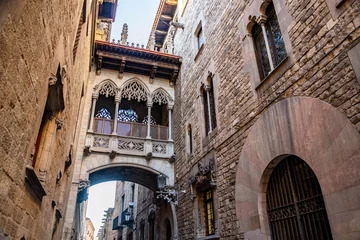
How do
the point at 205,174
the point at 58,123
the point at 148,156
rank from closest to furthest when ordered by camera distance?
the point at 58,123
the point at 205,174
the point at 148,156

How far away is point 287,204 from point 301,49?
2512 millimetres

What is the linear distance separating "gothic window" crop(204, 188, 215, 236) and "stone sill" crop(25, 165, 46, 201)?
4834 millimetres

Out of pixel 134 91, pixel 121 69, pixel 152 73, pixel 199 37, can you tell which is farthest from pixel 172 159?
pixel 199 37

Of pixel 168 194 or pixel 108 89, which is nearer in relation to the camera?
pixel 168 194

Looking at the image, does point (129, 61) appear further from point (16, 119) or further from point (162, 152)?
point (16, 119)

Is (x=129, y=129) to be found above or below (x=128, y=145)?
above

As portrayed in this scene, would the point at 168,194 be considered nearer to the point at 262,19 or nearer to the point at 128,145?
the point at 128,145

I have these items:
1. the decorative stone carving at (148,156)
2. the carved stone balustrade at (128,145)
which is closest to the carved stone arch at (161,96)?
the carved stone balustrade at (128,145)

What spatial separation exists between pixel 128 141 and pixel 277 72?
6.80 meters

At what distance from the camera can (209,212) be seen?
24.6 feet

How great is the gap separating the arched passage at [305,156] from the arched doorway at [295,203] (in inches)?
5.5

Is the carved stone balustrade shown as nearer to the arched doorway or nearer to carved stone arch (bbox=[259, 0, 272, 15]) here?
the arched doorway

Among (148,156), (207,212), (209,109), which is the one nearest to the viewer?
(207,212)

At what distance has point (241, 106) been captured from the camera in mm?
5914
